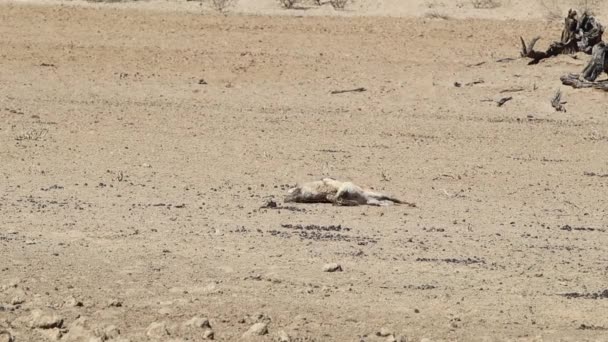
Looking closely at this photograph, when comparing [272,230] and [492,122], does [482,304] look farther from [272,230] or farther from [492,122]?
[492,122]

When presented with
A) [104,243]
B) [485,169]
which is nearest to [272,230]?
[104,243]

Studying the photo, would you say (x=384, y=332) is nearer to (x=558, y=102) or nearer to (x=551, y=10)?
(x=558, y=102)

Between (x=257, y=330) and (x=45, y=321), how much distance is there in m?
1.18

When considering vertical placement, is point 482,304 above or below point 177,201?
above

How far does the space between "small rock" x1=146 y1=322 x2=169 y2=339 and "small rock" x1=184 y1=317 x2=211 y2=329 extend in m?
0.13

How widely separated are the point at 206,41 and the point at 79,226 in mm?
11076

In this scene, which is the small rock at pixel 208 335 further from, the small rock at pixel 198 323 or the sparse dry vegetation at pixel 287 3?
the sparse dry vegetation at pixel 287 3

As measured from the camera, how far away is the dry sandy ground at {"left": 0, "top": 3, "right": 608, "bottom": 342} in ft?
24.1

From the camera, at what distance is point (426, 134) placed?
15.1 m

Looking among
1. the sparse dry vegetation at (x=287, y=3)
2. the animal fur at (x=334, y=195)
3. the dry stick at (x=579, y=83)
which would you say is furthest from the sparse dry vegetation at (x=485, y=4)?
the animal fur at (x=334, y=195)

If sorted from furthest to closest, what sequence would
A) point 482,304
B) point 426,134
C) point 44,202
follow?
1. point 426,134
2. point 44,202
3. point 482,304

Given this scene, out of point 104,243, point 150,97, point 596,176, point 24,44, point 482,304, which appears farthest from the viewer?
point 24,44

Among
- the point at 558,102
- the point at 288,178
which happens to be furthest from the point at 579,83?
the point at 288,178

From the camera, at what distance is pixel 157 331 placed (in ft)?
22.7
